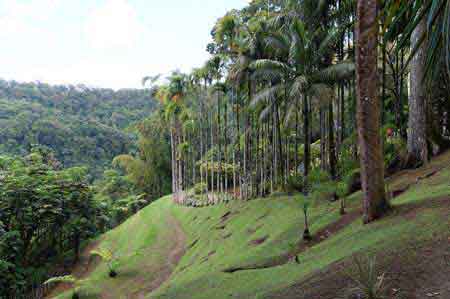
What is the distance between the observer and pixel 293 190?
18.1 m

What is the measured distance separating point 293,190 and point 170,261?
25.0 ft

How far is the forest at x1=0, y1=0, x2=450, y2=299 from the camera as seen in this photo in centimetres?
601

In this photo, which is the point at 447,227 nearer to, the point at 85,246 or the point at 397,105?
the point at 397,105

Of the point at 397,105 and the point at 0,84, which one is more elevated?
the point at 0,84

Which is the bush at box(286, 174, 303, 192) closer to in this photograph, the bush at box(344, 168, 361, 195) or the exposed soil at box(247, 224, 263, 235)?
the exposed soil at box(247, 224, 263, 235)

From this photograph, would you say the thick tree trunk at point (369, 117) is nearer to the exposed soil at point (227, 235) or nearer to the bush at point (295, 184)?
the exposed soil at point (227, 235)

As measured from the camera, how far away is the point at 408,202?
8.19 m

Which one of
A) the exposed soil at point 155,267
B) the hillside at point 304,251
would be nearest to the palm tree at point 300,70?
the hillside at point 304,251

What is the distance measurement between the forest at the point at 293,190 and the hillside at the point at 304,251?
0.04m

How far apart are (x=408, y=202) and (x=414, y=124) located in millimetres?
4197

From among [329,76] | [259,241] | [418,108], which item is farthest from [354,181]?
[329,76]

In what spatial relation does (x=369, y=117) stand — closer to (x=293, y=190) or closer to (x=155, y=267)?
(x=293, y=190)

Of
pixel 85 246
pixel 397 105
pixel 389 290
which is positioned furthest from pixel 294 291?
pixel 85 246

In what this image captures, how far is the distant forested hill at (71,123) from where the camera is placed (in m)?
47.8
